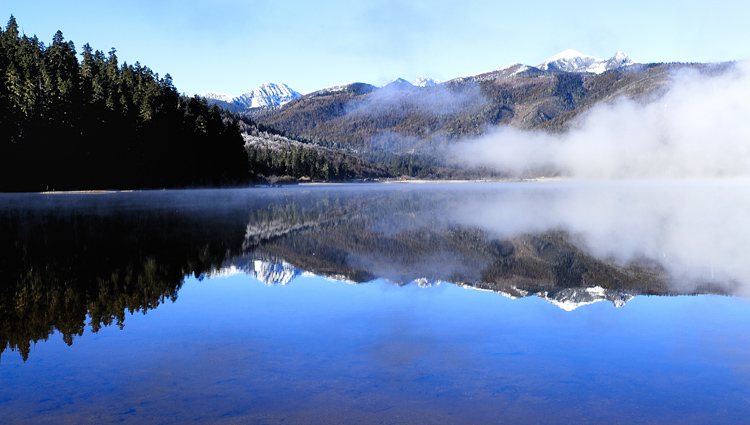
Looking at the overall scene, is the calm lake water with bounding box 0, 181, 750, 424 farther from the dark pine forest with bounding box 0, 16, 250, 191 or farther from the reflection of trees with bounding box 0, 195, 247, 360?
the dark pine forest with bounding box 0, 16, 250, 191

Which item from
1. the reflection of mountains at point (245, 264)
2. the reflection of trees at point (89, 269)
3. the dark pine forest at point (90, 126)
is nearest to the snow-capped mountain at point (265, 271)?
the reflection of mountains at point (245, 264)

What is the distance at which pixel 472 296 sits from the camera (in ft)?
43.8

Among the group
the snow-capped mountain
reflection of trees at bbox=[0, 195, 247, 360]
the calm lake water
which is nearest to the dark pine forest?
reflection of trees at bbox=[0, 195, 247, 360]

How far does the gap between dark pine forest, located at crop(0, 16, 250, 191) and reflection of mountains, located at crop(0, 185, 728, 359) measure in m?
57.4

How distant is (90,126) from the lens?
3300 inches

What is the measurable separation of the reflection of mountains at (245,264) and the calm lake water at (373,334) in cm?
9

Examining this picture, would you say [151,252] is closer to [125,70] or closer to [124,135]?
[124,135]

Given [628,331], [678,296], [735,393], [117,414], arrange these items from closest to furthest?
[117,414], [735,393], [628,331], [678,296]

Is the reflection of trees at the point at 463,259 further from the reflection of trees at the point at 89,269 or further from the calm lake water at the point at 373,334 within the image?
the reflection of trees at the point at 89,269

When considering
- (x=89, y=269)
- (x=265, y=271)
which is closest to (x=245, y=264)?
(x=265, y=271)

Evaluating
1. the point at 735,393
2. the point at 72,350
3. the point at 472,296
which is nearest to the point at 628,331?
the point at 735,393

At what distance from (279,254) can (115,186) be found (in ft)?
260

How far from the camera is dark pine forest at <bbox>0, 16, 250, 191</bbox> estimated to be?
253 ft

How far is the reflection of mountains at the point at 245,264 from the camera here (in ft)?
38.4
